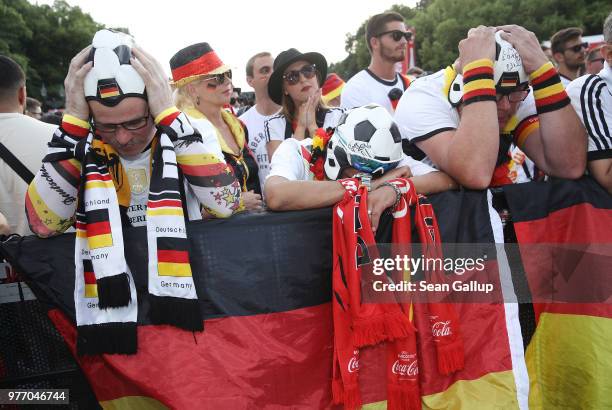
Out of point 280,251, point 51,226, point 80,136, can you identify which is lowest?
point 280,251

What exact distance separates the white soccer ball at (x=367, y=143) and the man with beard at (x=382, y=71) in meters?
2.64

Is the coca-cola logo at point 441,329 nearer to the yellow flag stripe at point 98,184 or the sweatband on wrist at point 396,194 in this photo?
the sweatband on wrist at point 396,194

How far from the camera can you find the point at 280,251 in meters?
2.32

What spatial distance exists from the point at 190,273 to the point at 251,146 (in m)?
2.80

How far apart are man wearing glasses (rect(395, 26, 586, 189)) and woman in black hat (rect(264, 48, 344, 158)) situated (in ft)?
4.65

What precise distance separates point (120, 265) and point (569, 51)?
6.66 metres

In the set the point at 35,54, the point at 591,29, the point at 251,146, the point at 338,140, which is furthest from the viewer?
the point at 35,54

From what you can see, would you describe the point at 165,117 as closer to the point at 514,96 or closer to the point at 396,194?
the point at 396,194

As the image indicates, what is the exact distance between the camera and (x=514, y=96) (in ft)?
8.90

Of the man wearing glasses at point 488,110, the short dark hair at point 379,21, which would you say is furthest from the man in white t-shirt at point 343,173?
the short dark hair at point 379,21

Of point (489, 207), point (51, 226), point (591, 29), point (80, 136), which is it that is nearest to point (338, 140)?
point (489, 207)

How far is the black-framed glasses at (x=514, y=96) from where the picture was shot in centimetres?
269

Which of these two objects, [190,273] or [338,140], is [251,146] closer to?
[338,140]

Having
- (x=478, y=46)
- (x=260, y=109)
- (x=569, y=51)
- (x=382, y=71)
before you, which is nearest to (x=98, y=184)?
(x=478, y=46)
